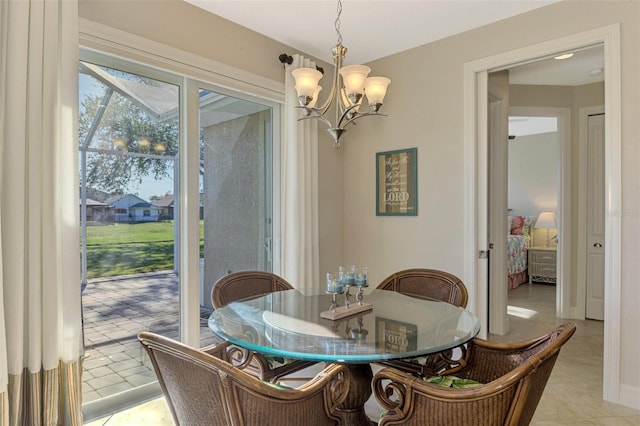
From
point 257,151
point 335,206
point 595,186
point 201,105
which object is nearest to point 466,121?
point 335,206

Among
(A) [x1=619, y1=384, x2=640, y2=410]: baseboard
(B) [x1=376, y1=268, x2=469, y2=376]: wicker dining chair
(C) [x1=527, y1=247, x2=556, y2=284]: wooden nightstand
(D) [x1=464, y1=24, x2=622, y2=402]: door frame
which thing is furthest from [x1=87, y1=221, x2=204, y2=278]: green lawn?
(C) [x1=527, y1=247, x2=556, y2=284]: wooden nightstand

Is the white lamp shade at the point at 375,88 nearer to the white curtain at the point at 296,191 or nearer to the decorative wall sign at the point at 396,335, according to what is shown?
the decorative wall sign at the point at 396,335

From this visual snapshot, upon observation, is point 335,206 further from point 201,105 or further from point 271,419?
point 271,419

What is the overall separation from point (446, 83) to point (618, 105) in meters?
1.25

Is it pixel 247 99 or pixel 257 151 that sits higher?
pixel 247 99

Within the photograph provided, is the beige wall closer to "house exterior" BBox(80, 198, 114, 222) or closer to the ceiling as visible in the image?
the ceiling

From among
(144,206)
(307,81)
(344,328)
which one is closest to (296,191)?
(144,206)

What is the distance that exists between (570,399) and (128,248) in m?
3.12

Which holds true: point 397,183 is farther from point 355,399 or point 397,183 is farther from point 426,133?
point 355,399

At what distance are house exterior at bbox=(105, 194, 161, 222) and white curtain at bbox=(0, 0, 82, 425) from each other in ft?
1.33

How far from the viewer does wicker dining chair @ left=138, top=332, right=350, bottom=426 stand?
120 centimetres

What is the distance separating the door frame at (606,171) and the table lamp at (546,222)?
15.4ft

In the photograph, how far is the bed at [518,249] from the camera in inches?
252

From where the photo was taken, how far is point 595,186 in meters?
4.59
